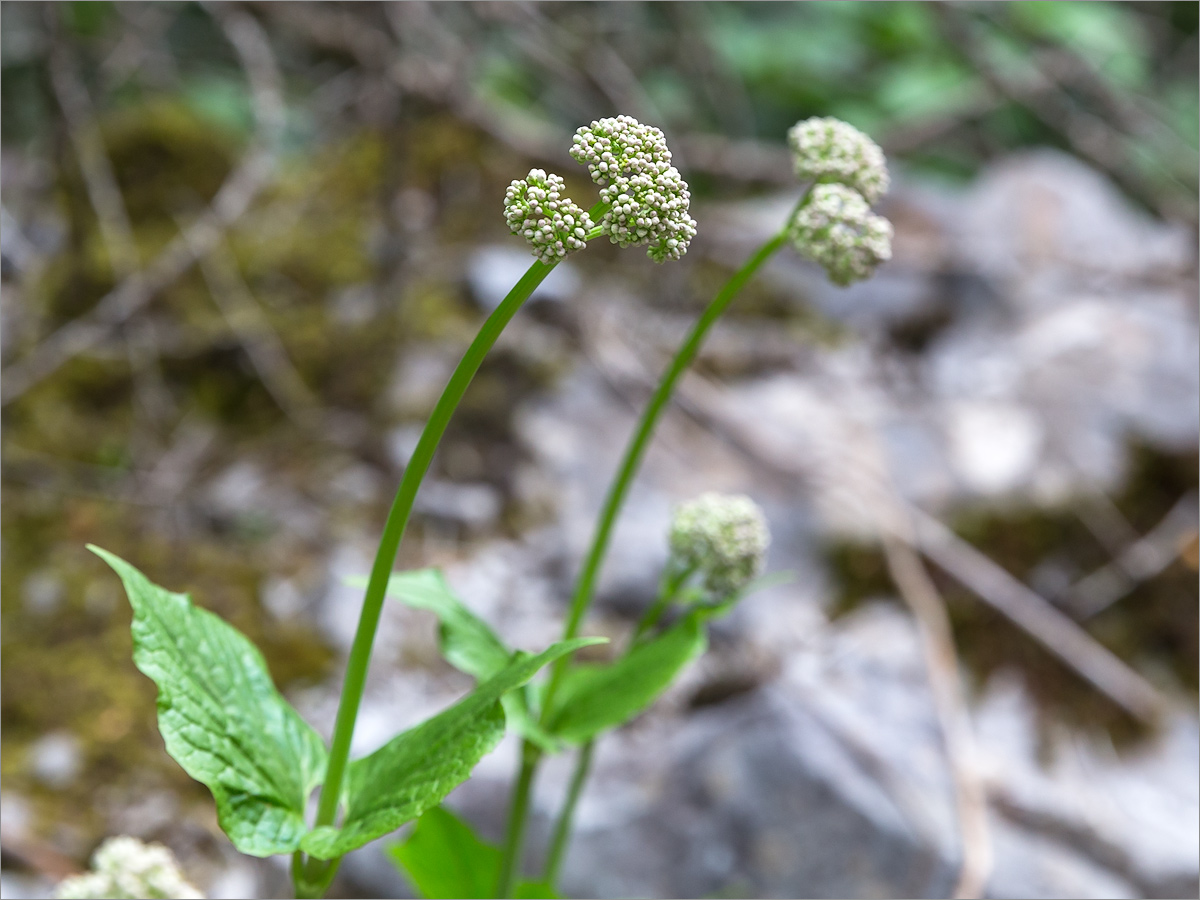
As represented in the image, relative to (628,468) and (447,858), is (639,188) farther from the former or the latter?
(447,858)

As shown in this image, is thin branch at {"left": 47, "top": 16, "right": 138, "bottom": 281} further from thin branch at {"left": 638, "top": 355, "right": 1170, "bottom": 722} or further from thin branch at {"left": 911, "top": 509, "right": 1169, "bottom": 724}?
thin branch at {"left": 911, "top": 509, "right": 1169, "bottom": 724}

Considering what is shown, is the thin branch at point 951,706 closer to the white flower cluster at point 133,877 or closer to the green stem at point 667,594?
the green stem at point 667,594

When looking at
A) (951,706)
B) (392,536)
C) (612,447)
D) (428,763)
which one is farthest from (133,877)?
(612,447)

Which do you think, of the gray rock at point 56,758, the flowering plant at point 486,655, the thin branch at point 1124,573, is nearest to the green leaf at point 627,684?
the flowering plant at point 486,655

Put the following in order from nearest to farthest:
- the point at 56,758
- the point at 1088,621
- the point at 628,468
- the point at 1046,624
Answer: the point at 628,468, the point at 56,758, the point at 1046,624, the point at 1088,621

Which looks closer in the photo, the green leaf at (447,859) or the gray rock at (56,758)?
the green leaf at (447,859)

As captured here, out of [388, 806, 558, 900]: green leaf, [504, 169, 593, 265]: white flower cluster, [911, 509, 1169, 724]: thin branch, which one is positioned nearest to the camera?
[504, 169, 593, 265]: white flower cluster

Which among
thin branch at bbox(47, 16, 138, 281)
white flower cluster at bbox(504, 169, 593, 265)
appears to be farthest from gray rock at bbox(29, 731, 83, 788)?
→ white flower cluster at bbox(504, 169, 593, 265)
